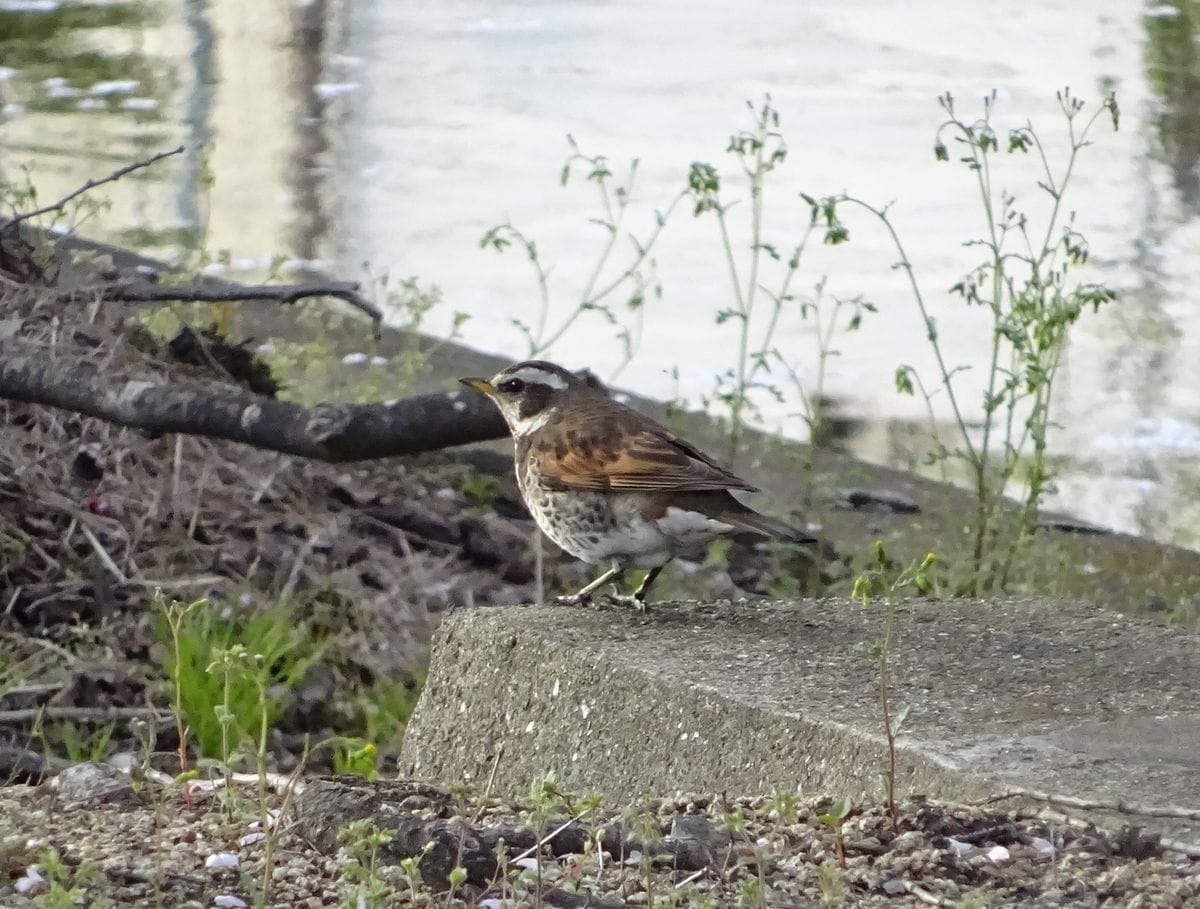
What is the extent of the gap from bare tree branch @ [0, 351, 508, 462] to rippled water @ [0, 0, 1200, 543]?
7.87 ft

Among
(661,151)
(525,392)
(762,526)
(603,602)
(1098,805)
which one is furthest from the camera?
(661,151)

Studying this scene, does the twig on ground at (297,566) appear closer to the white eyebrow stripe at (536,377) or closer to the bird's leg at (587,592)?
the white eyebrow stripe at (536,377)

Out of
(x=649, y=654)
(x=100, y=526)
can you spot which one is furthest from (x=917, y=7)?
(x=649, y=654)

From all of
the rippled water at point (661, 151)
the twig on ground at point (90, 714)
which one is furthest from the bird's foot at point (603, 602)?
the rippled water at point (661, 151)

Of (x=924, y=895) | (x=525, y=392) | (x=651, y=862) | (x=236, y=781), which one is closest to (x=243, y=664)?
(x=525, y=392)

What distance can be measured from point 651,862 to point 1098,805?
74 centimetres

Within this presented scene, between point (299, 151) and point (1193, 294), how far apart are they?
534 cm

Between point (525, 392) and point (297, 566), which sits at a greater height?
point (525, 392)

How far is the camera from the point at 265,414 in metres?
5.02

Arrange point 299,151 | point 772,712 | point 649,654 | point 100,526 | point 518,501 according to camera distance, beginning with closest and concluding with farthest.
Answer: point 772,712 < point 649,654 < point 100,526 < point 518,501 < point 299,151

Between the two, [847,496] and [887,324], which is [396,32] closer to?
[887,324]

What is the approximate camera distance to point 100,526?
616cm

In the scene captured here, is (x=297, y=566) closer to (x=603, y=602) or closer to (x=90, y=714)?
(x=90, y=714)

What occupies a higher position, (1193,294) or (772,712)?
(772,712)
